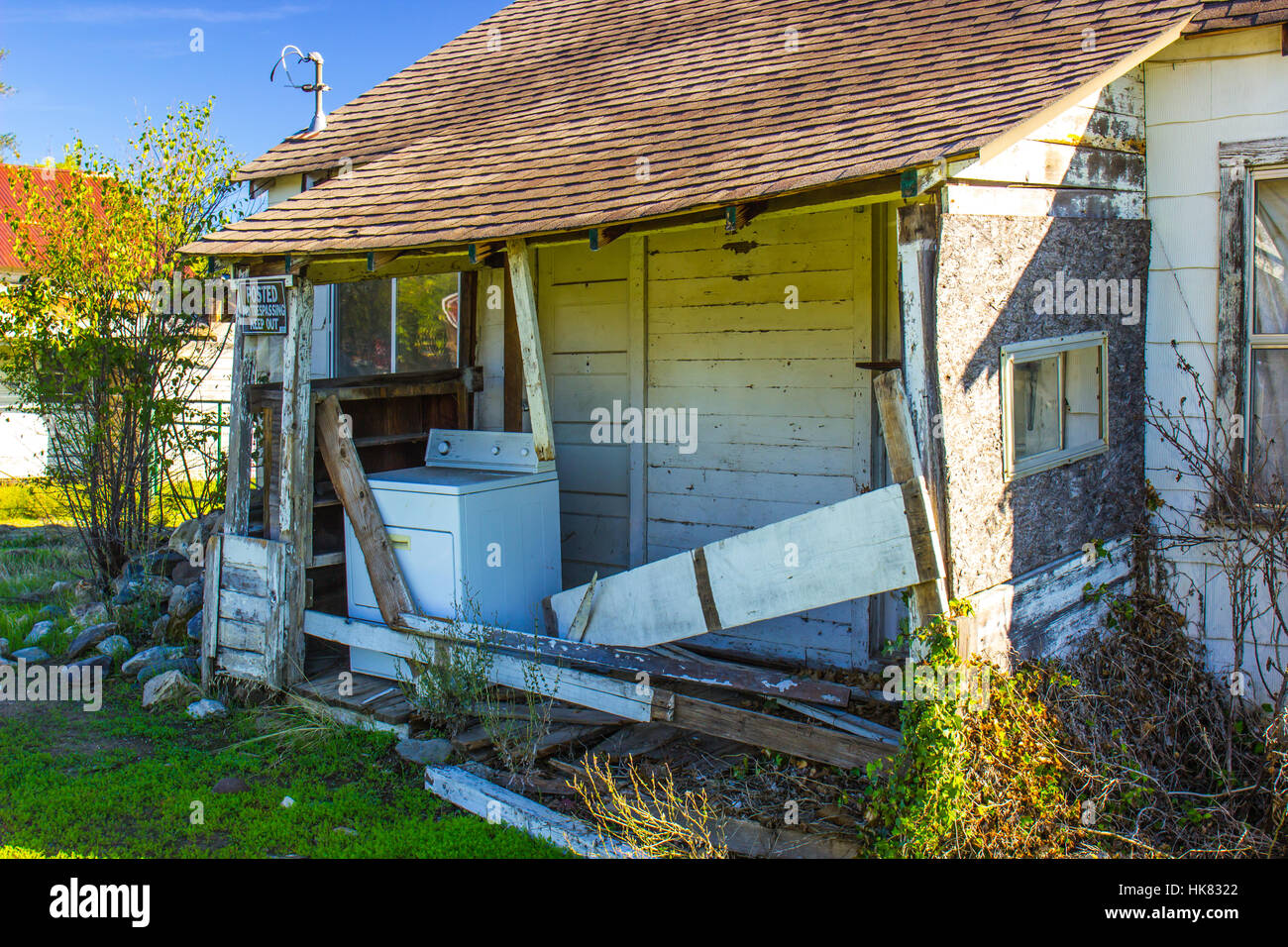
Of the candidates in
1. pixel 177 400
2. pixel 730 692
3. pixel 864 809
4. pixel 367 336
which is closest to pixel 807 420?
pixel 730 692

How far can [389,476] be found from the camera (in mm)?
6320

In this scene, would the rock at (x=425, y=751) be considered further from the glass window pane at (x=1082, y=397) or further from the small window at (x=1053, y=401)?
the glass window pane at (x=1082, y=397)

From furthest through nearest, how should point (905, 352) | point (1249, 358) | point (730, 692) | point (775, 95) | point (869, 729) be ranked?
point (730, 692)
point (775, 95)
point (1249, 358)
point (869, 729)
point (905, 352)

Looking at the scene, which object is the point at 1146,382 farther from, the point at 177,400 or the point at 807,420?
the point at 177,400

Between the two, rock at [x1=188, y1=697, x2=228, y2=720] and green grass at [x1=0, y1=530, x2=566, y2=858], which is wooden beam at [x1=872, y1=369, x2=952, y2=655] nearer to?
green grass at [x1=0, y1=530, x2=566, y2=858]

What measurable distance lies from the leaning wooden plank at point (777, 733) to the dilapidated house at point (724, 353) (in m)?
0.02

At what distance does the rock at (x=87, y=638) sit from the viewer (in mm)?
7750

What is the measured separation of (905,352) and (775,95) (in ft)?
7.21

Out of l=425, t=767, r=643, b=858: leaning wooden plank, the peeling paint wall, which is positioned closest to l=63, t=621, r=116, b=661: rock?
l=425, t=767, r=643, b=858: leaning wooden plank

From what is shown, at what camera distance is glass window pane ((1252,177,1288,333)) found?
529 cm

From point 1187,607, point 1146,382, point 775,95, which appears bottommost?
point 1187,607

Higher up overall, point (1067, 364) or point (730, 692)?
point (1067, 364)

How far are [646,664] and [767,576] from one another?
0.86 metres

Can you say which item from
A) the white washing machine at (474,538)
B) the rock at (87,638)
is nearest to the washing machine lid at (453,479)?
the white washing machine at (474,538)
